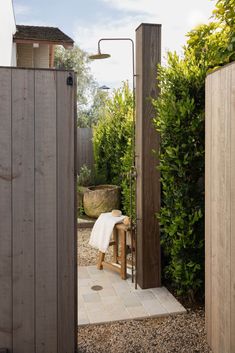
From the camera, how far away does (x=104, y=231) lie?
4.79 metres

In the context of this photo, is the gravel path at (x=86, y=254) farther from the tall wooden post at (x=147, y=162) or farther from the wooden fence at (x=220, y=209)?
the wooden fence at (x=220, y=209)

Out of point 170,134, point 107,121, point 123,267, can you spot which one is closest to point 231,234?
point 170,134

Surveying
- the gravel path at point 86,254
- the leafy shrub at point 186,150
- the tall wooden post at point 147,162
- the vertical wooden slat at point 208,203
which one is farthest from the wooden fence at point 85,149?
the vertical wooden slat at point 208,203

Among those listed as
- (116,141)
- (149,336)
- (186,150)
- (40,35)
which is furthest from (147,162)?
(40,35)

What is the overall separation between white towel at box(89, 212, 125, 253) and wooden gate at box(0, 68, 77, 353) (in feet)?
6.68

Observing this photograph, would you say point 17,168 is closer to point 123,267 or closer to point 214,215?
point 214,215

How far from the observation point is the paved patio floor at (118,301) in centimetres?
366

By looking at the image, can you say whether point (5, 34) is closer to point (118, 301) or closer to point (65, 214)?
point (118, 301)

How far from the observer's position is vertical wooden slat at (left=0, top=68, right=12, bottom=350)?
2.46 metres

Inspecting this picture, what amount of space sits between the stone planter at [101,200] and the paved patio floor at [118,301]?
10.5ft

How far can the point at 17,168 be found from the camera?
2.52m

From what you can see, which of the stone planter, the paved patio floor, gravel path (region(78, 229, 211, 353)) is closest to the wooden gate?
gravel path (region(78, 229, 211, 353))

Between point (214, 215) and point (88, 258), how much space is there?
9.78 feet

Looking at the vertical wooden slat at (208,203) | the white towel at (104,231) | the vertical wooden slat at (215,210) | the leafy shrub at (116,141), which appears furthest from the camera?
the leafy shrub at (116,141)
